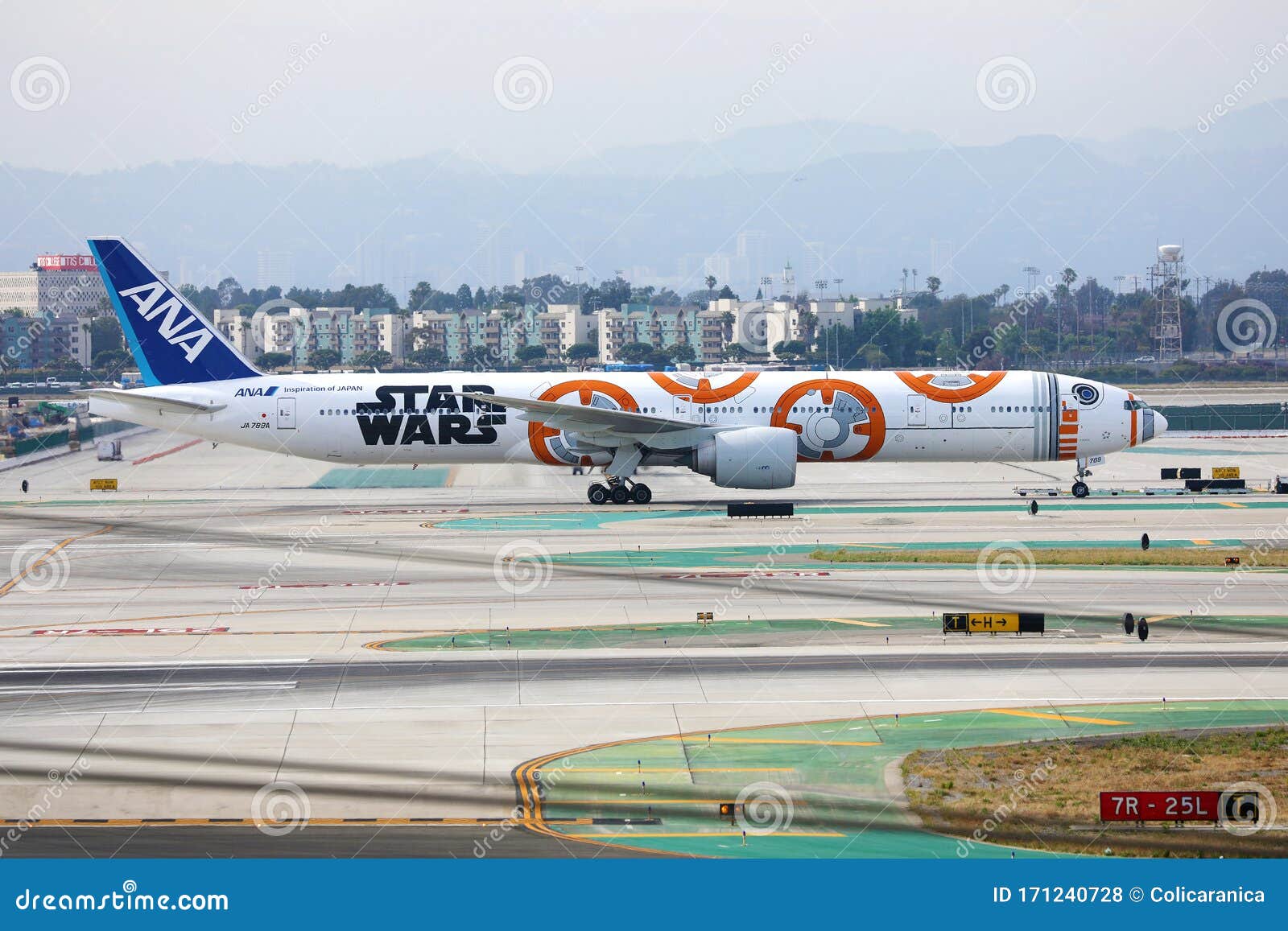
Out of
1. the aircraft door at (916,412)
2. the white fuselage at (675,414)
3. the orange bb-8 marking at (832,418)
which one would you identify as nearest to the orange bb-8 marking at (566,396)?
the white fuselage at (675,414)

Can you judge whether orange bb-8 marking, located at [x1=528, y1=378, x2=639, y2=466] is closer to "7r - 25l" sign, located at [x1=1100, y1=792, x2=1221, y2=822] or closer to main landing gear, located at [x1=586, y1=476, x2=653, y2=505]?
main landing gear, located at [x1=586, y1=476, x2=653, y2=505]

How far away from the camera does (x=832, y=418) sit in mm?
52406

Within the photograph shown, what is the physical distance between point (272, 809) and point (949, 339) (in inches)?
6815

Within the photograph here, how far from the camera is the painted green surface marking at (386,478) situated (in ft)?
212

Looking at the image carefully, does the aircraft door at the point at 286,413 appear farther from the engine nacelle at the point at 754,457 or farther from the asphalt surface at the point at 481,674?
the asphalt surface at the point at 481,674

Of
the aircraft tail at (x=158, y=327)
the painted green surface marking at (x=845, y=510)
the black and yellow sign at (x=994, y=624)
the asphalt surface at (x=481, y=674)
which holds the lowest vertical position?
the asphalt surface at (x=481, y=674)

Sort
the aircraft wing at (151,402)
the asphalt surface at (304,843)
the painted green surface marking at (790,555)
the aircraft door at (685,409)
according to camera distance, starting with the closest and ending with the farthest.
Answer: the asphalt surface at (304,843), the painted green surface marking at (790,555), the aircraft door at (685,409), the aircraft wing at (151,402)

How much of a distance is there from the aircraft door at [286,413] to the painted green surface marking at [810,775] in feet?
119

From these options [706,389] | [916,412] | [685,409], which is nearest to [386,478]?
[685,409]

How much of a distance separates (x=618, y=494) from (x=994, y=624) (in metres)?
25.6

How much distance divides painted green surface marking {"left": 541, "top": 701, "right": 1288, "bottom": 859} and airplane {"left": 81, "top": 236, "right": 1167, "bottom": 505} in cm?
2839

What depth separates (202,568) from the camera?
131 feet

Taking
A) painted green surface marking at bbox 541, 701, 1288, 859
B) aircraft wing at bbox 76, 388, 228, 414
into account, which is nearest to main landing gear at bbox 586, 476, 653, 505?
aircraft wing at bbox 76, 388, 228, 414

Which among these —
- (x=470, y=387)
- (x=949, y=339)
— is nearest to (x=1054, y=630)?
(x=470, y=387)
